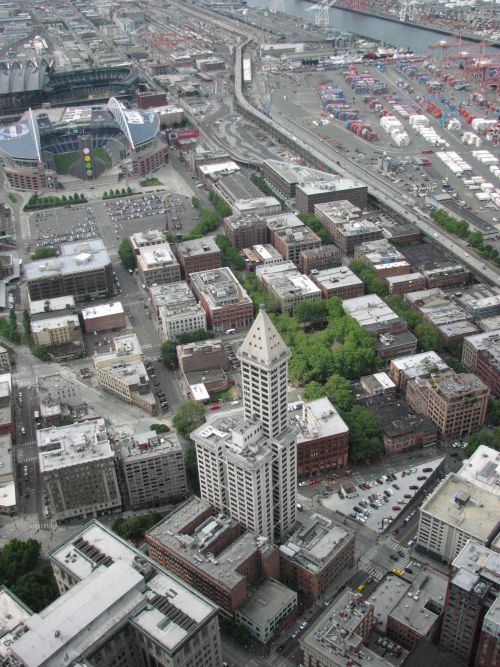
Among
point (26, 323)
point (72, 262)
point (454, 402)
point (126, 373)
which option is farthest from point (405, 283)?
point (26, 323)

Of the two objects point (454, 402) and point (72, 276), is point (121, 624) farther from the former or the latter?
point (72, 276)

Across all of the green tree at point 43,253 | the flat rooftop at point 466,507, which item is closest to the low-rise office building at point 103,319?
the green tree at point 43,253

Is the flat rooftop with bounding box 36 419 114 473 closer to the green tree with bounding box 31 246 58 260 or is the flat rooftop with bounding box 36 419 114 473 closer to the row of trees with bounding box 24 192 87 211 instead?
the green tree with bounding box 31 246 58 260

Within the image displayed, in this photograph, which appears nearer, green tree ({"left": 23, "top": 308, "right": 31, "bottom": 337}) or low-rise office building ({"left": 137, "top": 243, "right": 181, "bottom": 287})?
green tree ({"left": 23, "top": 308, "right": 31, "bottom": 337})

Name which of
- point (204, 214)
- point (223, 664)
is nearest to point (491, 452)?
point (223, 664)

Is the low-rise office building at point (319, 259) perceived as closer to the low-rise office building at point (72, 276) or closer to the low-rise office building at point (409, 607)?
the low-rise office building at point (72, 276)

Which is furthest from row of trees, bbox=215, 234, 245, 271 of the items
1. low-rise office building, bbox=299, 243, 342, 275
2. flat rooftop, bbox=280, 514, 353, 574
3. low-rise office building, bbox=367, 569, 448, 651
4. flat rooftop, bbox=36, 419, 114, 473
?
low-rise office building, bbox=367, 569, 448, 651
